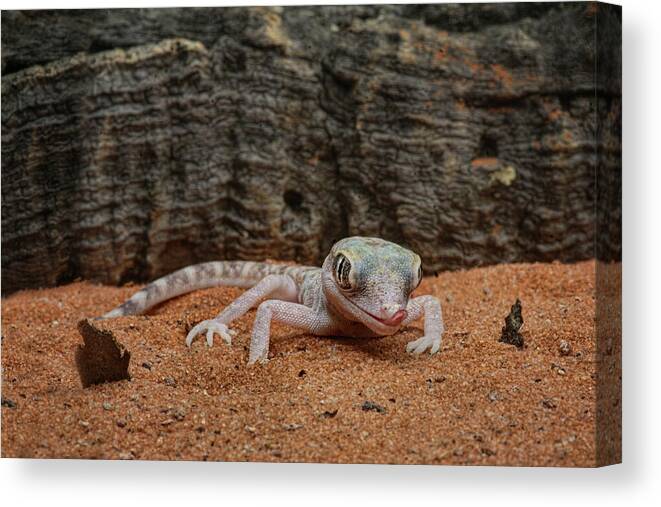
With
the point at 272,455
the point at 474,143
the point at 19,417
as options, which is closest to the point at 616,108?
the point at 474,143

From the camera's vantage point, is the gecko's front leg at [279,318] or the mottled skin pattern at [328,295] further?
the gecko's front leg at [279,318]

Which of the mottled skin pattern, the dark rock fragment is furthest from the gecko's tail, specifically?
the dark rock fragment

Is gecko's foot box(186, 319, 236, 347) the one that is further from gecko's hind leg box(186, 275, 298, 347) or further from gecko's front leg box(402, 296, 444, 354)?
gecko's front leg box(402, 296, 444, 354)

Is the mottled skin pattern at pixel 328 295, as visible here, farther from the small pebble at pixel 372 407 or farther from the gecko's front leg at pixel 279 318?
the small pebble at pixel 372 407

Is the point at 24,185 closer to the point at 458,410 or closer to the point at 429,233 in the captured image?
the point at 429,233

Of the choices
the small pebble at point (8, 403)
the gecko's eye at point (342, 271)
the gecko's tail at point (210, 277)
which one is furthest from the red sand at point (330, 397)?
the gecko's tail at point (210, 277)

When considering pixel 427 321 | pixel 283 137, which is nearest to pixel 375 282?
pixel 427 321
